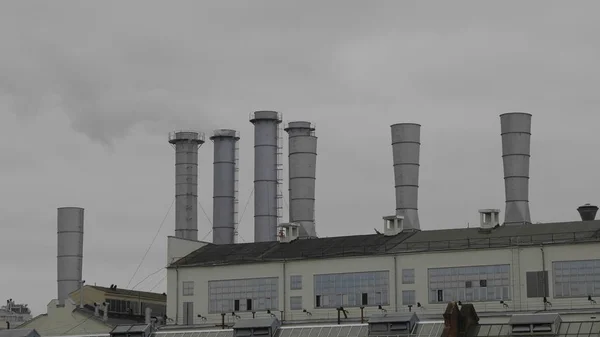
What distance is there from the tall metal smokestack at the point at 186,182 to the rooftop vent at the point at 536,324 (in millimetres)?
73042

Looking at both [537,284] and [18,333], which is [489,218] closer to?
[537,284]

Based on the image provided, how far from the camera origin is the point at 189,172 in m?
146

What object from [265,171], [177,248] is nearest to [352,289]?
[177,248]

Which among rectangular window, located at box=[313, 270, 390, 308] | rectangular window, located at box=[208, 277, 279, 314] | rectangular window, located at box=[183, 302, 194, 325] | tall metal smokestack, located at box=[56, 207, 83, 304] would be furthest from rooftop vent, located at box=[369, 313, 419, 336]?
tall metal smokestack, located at box=[56, 207, 83, 304]

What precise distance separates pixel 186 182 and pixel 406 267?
151 feet

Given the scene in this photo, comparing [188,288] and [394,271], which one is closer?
[394,271]

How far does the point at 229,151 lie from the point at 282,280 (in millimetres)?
37559

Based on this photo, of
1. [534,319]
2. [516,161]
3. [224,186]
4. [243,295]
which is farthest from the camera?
[224,186]

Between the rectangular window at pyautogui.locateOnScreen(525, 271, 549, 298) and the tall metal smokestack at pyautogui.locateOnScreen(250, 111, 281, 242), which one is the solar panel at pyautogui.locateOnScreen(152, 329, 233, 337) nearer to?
the rectangular window at pyautogui.locateOnScreen(525, 271, 549, 298)

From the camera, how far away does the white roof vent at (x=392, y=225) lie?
112 metres

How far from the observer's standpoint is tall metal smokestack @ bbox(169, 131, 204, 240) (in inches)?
5689

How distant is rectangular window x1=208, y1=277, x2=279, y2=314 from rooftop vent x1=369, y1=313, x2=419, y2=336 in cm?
3163

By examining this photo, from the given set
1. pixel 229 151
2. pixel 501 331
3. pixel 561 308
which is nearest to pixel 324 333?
pixel 501 331

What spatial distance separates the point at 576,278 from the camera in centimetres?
9844
